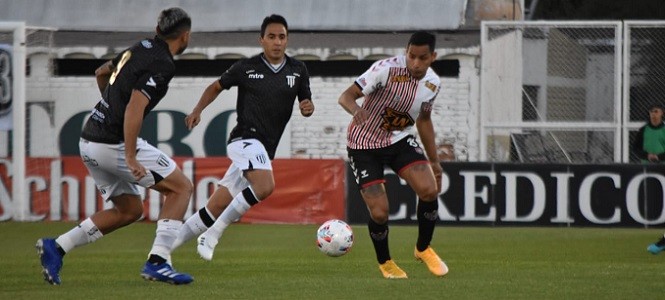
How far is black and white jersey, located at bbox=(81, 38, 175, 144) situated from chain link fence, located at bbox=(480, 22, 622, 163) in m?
12.4

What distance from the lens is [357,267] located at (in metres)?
12.6

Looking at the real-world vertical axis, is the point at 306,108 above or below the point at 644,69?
below

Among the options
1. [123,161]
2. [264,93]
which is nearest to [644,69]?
[264,93]

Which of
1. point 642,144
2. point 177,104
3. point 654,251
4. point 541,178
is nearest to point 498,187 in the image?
point 541,178

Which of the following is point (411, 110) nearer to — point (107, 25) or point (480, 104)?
point (480, 104)

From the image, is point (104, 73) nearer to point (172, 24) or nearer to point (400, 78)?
point (172, 24)

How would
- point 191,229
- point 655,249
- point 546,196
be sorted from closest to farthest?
point 191,229 → point 655,249 → point 546,196

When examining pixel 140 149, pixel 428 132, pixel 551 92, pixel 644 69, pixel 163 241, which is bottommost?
pixel 163 241

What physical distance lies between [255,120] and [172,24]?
9.86ft

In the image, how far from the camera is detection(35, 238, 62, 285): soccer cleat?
33.3 ft

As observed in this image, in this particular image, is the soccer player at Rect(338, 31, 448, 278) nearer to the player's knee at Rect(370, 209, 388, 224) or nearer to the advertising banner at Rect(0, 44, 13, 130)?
the player's knee at Rect(370, 209, 388, 224)

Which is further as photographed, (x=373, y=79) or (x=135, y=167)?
(x=373, y=79)

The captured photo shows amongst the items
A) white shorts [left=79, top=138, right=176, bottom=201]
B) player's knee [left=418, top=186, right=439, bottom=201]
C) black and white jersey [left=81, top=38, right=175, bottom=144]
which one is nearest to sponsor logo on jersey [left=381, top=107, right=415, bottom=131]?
player's knee [left=418, top=186, right=439, bottom=201]

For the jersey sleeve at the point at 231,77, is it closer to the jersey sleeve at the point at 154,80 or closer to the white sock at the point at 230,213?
the white sock at the point at 230,213
